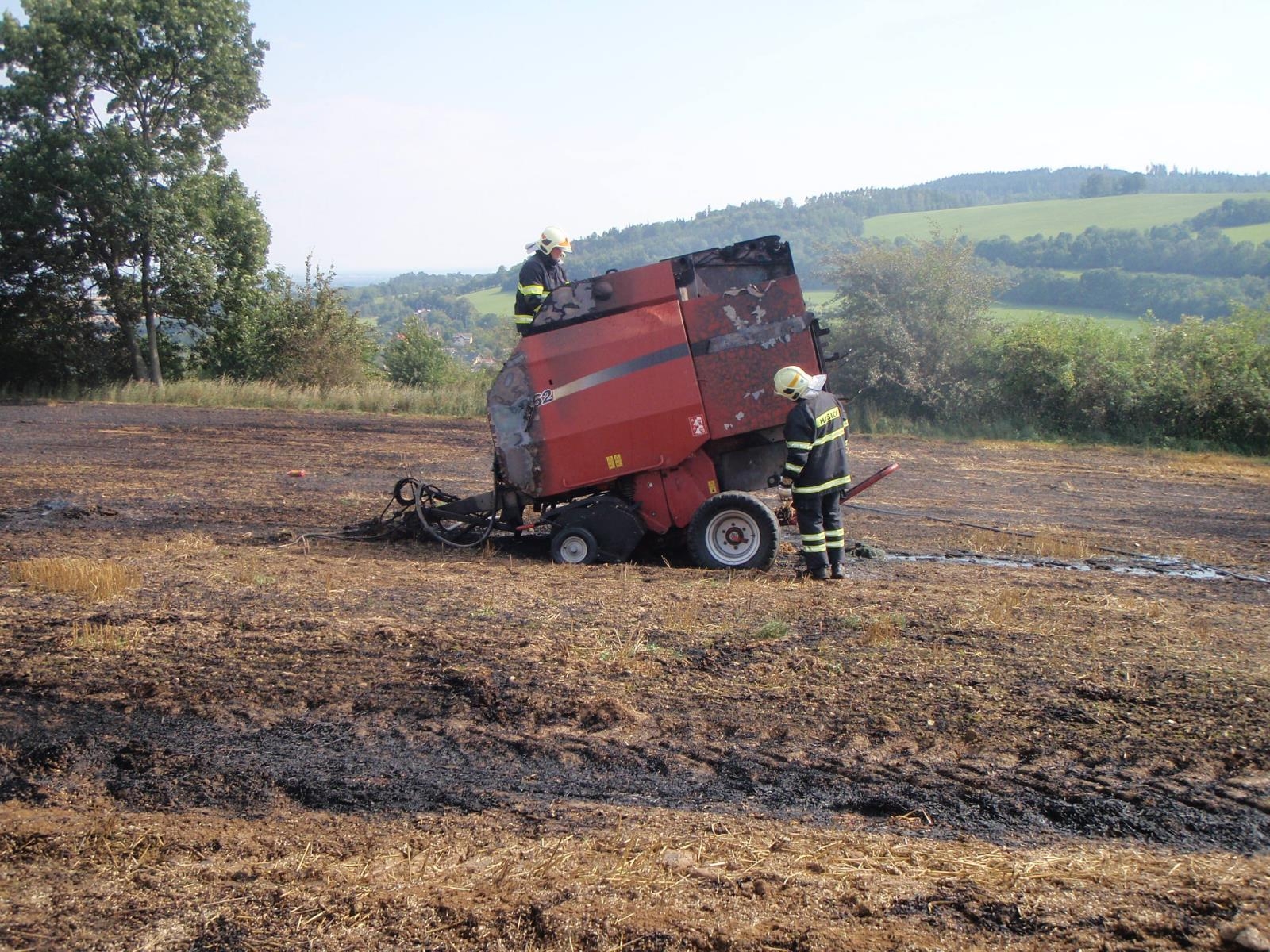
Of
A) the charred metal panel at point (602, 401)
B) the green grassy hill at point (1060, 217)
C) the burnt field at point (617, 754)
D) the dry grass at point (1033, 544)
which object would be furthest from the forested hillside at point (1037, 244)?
the burnt field at point (617, 754)

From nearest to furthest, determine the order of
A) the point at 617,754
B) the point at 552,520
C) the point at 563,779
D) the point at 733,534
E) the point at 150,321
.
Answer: the point at 563,779
the point at 617,754
the point at 733,534
the point at 552,520
the point at 150,321

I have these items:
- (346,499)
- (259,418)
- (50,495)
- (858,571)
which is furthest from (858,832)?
(259,418)

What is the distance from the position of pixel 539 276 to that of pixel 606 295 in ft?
2.45

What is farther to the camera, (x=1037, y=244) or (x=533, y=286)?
(x=1037, y=244)

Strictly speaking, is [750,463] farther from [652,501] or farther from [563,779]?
[563,779]

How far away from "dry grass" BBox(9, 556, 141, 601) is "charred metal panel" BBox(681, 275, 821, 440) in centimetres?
502

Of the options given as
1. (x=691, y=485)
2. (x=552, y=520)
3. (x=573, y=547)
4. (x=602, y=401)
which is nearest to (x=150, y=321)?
(x=552, y=520)

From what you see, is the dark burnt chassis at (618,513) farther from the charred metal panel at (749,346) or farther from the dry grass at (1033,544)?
the dry grass at (1033,544)

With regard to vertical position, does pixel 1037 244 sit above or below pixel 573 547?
above

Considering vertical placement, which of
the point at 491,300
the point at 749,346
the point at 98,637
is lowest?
the point at 98,637

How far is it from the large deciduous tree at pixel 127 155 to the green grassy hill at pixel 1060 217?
42240mm

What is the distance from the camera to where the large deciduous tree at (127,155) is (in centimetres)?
2317

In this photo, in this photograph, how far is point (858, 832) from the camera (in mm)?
4234

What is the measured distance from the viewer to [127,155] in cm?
2325
